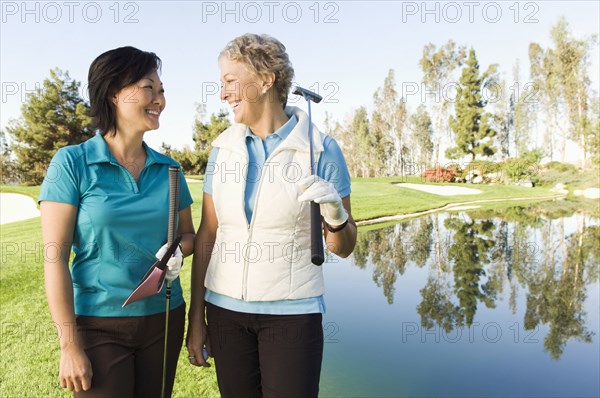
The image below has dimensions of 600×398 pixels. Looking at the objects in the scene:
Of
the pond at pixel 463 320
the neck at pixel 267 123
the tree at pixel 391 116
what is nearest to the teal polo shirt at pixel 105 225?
the neck at pixel 267 123

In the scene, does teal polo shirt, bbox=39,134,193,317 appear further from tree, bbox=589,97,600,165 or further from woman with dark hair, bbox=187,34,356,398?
tree, bbox=589,97,600,165

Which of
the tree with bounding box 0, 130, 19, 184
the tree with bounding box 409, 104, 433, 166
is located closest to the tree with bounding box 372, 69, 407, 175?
the tree with bounding box 409, 104, 433, 166

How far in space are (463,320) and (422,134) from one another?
1556 inches

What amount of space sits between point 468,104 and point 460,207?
16976 millimetres

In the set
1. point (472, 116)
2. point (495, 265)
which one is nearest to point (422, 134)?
point (472, 116)

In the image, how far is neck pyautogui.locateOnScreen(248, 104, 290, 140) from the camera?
5.74 feet

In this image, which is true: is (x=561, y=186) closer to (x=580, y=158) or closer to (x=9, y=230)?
(x=580, y=158)

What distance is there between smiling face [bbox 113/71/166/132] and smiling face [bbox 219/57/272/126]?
0.83ft

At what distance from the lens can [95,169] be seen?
5.30ft

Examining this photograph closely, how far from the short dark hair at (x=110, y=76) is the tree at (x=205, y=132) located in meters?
24.2

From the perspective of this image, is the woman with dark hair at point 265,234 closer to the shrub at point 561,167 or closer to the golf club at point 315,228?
the golf club at point 315,228

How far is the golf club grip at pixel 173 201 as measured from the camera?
1.69 metres

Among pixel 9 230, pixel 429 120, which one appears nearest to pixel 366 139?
pixel 429 120

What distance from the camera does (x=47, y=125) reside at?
2450 centimetres
